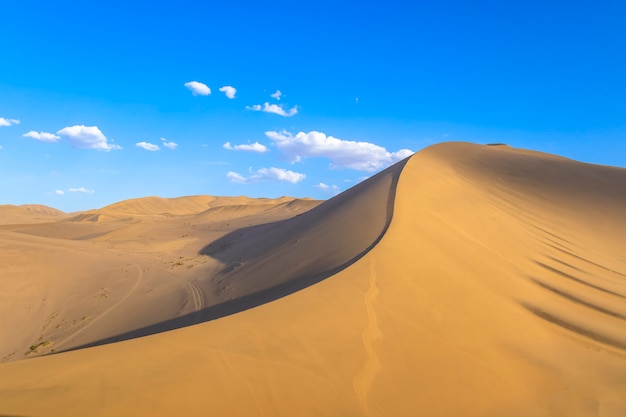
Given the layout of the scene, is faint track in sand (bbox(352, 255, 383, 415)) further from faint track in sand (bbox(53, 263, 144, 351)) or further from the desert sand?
faint track in sand (bbox(53, 263, 144, 351))

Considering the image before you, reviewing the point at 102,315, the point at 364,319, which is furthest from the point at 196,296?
the point at 364,319

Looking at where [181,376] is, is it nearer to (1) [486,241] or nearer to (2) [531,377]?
(2) [531,377]

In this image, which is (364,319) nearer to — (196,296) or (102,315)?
(196,296)

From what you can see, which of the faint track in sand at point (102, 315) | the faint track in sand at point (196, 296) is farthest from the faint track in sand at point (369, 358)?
the faint track in sand at point (102, 315)

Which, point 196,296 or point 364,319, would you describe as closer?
point 364,319

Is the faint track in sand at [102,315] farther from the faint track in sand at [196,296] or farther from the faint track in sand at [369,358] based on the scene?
the faint track in sand at [369,358]

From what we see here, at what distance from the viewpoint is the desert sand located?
3377 millimetres

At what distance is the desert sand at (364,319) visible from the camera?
3.38m

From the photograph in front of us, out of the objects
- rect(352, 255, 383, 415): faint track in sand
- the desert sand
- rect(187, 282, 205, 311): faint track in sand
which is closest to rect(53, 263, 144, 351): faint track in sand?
the desert sand

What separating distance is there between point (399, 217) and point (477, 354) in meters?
4.95

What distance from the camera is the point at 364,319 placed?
4918 millimetres

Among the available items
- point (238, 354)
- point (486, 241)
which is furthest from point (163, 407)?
point (486, 241)

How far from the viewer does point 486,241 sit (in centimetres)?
871

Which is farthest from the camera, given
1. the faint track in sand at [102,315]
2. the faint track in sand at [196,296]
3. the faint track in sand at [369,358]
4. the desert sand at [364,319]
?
the faint track in sand at [196,296]
